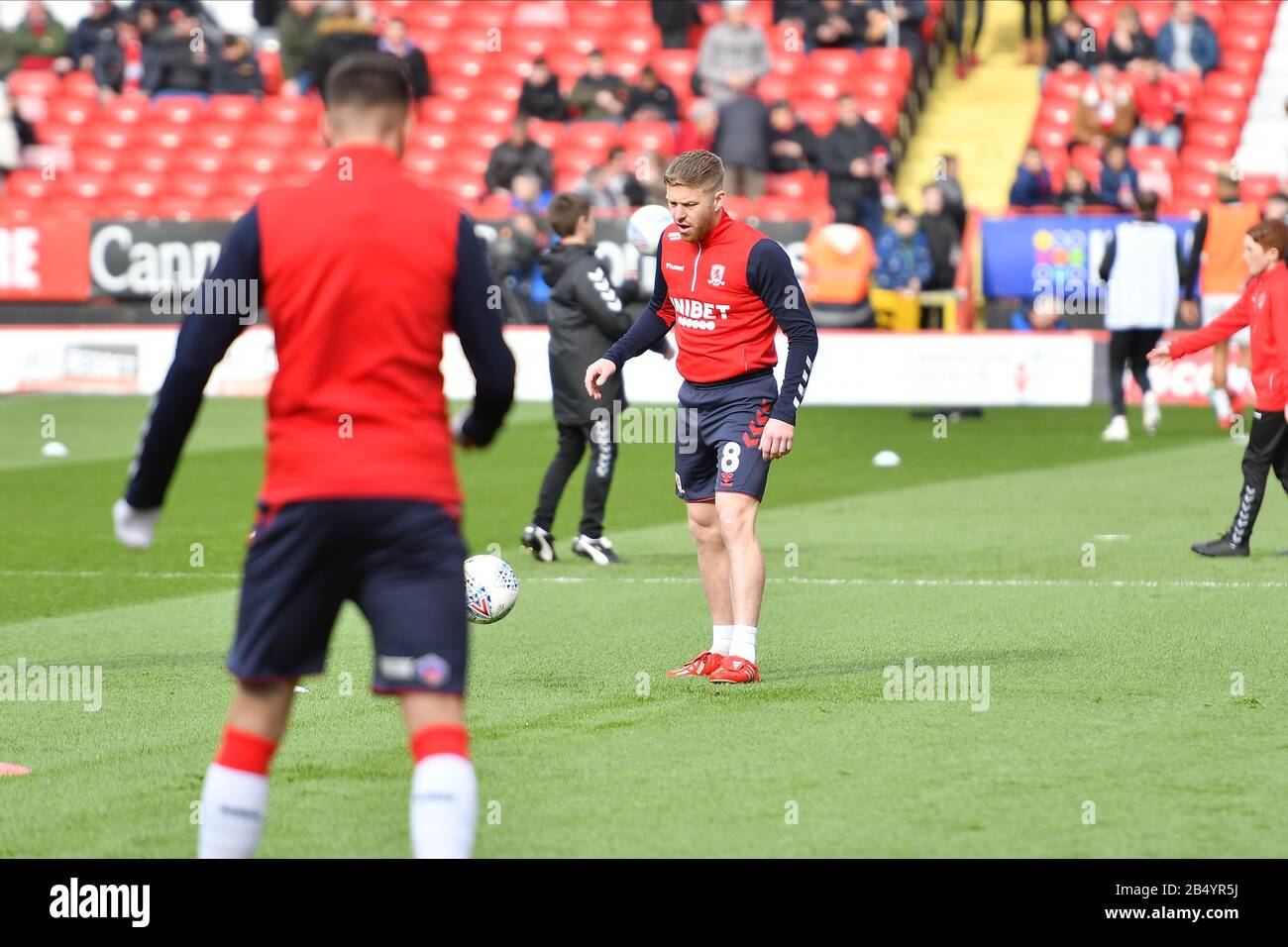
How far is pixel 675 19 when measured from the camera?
29.4 metres

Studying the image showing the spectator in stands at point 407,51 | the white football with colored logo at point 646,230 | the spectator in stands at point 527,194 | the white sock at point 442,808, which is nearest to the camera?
the white sock at point 442,808

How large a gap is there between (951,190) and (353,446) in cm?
2057

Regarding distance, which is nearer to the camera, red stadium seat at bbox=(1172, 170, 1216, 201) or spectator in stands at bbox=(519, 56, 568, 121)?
red stadium seat at bbox=(1172, 170, 1216, 201)

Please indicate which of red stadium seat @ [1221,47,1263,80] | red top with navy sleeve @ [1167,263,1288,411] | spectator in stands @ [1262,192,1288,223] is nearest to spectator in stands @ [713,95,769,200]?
red stadium seat @ [1221,47,1263,80]

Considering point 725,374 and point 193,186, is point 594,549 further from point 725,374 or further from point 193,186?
point 193,186

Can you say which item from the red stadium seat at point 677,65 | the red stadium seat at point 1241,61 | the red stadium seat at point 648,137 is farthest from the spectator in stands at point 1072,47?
the red stadium seat at point 648,137

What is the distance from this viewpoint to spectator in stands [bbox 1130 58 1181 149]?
26156 millimetres

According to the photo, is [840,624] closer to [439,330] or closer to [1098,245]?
[439,330]

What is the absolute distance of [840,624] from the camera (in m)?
9.75

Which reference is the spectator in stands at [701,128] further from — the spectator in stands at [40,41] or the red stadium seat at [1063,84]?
the spectator in stands at [40,41]

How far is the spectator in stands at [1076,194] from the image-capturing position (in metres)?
24.7

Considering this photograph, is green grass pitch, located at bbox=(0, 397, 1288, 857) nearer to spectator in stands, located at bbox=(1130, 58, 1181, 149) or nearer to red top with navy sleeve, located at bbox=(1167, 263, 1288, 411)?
red top with navy sleeve, located at bbox=(1167, 263, 1288, 411)

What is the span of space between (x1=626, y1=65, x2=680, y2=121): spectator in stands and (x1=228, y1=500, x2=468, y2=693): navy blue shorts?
2382 cm

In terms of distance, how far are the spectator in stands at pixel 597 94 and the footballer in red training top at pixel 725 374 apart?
2031 cm
